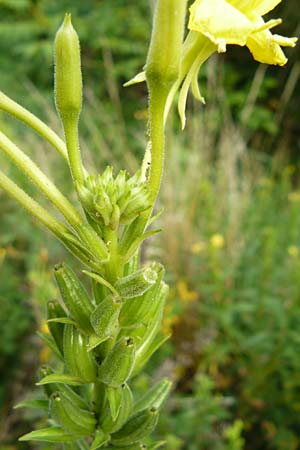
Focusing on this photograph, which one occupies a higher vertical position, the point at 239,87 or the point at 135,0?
the point at 135,0

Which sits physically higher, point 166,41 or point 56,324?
point 166,41

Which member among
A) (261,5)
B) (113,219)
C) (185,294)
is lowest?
(113,219)

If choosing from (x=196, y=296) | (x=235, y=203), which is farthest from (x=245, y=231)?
(x=196, y=296)

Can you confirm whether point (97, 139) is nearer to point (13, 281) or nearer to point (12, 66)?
point (13, 281)

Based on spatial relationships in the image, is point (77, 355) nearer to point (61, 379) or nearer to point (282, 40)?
point (61, 379)

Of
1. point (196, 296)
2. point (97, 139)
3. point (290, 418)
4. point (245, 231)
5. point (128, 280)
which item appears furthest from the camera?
point (97, 139)

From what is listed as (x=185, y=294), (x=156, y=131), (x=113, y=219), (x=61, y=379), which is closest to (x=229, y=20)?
(x=156, y=131)

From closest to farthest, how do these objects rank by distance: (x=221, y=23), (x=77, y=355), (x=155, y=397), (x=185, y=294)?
(x=221, y=23)
(x=77, y=355)
(x=155, y=397)
(x=185, y=294)
